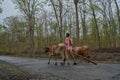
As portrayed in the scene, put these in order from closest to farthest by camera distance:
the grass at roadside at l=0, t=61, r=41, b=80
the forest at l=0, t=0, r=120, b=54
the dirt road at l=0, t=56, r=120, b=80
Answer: the dirt road at l=0, t=56, r=120, b=80
the grass at roadside at l=0, t=61, r=41, b=80
the forest at l=0, t=0, r=120, b=54

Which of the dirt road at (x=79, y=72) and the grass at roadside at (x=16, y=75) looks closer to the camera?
the dirt road at (x=79, y=72)

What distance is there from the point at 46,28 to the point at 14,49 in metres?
11.2

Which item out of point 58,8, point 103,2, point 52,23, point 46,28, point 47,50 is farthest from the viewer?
point 46,28

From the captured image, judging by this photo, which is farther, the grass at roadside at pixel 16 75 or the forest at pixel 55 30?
the forest at pixel 55 30

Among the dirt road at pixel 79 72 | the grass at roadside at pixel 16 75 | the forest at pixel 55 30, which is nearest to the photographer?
the dirt road at pixel 79 72

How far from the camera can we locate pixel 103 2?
180ft

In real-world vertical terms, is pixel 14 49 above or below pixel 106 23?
below

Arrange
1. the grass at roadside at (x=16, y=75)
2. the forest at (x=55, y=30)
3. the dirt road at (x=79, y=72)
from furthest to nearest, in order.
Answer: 1. the forest at (x=55, y=30)
2. the grass at roadside at (x=16, y=75)
3. the dirt road at (x=79, y=72)

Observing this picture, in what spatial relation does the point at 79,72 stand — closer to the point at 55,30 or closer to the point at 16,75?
the point at 16,75

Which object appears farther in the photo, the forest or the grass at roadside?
the forest

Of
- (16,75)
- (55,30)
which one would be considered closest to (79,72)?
(16,75)

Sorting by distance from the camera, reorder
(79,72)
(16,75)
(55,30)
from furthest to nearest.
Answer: (55,30)
(79,72)
(16,75)

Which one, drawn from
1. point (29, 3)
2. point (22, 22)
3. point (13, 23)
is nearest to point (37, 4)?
point (29, 3)

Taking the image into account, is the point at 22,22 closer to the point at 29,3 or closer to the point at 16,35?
the point at 16,35
